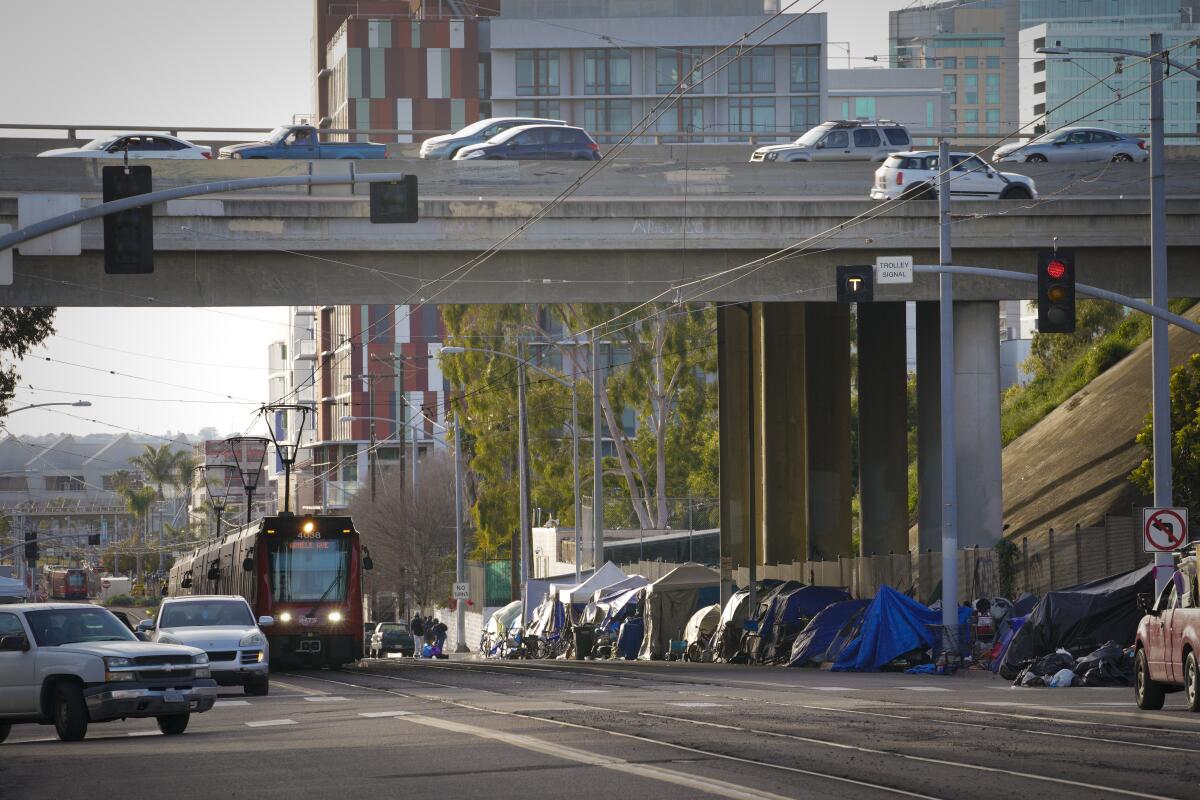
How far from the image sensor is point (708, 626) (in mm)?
47406

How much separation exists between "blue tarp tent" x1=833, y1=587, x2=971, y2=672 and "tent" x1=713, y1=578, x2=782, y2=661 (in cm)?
798

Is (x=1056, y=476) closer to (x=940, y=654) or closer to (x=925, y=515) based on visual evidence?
(x=925, y=515)

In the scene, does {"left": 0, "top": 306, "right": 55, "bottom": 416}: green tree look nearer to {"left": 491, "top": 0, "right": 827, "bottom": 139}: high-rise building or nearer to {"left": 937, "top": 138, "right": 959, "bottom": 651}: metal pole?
{"left": 937, "top": 138, "right": 959, "bottom": 651}: metal pole

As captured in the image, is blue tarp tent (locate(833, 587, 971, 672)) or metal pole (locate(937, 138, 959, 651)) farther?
blue tarp tent (locate(833, 587, 971, 672))

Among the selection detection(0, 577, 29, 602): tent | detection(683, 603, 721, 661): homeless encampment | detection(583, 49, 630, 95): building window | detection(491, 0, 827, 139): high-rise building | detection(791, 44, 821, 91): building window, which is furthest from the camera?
detection(583, 49, 630, 95): building window

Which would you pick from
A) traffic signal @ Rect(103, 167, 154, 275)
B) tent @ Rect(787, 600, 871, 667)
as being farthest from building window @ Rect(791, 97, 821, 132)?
traffic signal @ Rect(103, 167, 154, 275)

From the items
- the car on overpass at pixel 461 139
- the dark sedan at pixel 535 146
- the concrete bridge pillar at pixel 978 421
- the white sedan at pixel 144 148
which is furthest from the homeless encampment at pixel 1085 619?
the white sedan at pixel 144 148

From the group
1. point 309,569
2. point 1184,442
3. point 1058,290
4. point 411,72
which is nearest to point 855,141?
point 1184,442

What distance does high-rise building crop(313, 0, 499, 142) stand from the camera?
129750 millimetres

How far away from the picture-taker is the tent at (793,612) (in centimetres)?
4141

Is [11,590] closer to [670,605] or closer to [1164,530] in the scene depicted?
[670,605]

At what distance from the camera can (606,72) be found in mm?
127375

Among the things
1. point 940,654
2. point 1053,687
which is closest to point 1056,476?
point 940,654

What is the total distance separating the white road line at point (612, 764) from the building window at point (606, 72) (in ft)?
357
